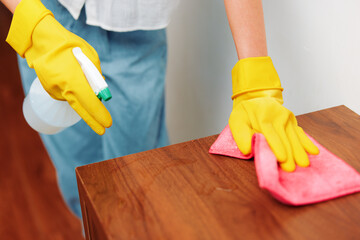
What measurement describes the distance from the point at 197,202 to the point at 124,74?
0.57 meters

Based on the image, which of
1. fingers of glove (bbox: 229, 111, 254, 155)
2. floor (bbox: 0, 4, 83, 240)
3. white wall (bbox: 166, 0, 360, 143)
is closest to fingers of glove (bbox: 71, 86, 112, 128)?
fingers of glove (bbox: 229, 111, 254, 155)

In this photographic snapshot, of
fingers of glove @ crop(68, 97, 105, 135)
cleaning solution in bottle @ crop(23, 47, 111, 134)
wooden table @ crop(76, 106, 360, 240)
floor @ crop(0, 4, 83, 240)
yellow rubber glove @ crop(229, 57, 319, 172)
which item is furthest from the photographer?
floor @ crop(0, 4, 83, 240)

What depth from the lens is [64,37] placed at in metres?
0.75

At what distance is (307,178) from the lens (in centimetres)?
59

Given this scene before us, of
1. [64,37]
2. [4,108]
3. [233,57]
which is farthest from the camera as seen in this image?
[4,108]

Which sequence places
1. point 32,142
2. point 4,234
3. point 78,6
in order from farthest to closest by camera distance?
point 32,142 → point 4,234 → point 78,6

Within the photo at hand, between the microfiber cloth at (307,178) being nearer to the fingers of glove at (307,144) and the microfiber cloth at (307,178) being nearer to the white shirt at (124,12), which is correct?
the fingers of glove at (307,144)

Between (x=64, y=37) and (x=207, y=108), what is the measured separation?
662 mm

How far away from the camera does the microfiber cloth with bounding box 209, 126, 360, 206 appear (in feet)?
1.82

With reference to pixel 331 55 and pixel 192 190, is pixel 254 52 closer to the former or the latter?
pixel 331 55

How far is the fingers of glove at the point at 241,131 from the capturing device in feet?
2.18

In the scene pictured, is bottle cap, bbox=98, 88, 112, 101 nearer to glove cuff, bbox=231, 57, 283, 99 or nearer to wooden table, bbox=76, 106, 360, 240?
wooden table, bbox=76, 106, 360, 240

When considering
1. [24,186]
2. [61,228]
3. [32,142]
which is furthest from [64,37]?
[32,142]

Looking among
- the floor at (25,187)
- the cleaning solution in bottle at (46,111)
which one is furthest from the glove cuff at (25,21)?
the floor at (25,187)
